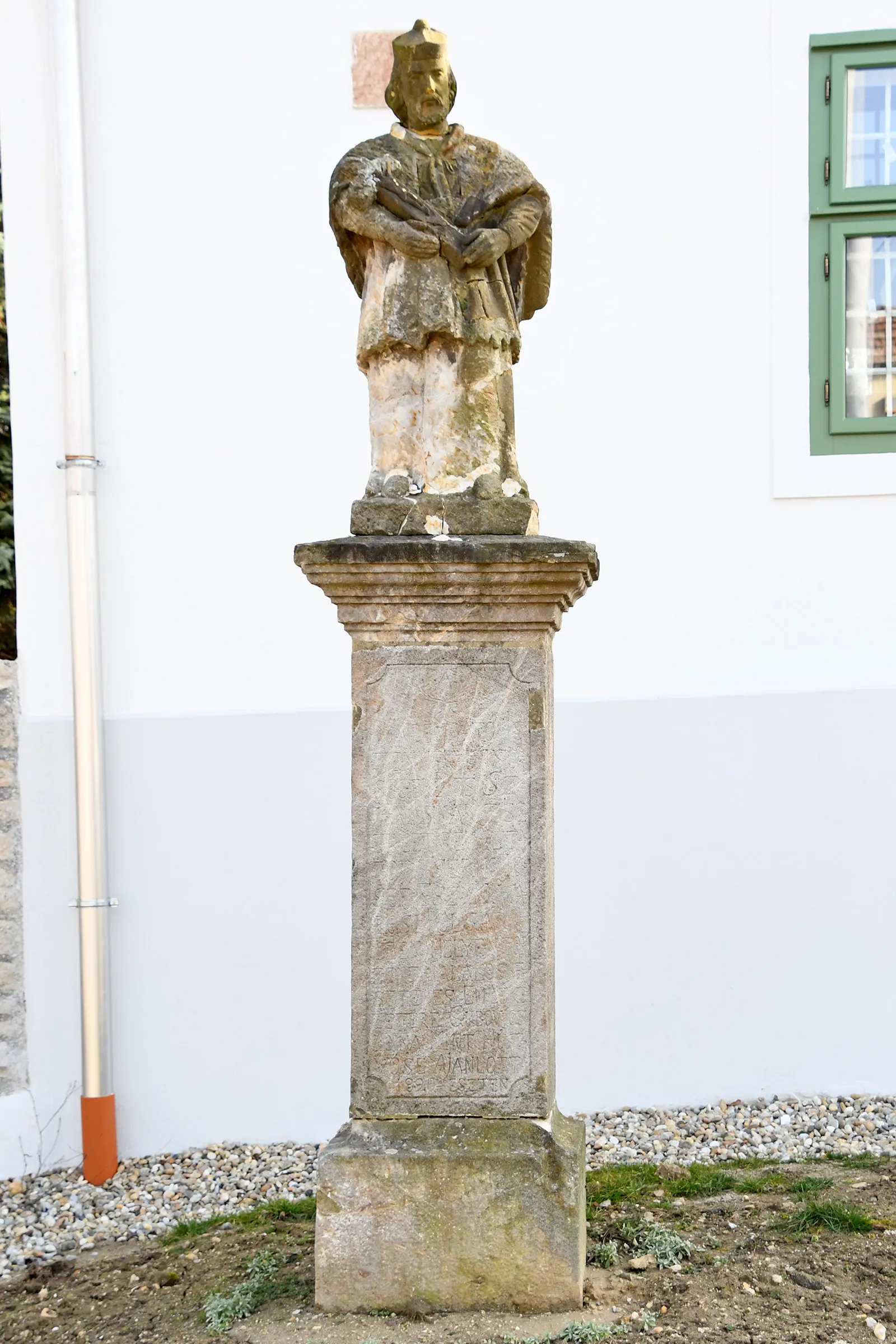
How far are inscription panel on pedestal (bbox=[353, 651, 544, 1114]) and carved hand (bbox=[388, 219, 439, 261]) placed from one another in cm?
102

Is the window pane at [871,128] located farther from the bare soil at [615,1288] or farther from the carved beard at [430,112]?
the bare soil at [615,1288]

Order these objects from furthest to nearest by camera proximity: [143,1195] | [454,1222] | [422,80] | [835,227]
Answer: [835,227]
[143,1195]
[422,80]
[454,1222]

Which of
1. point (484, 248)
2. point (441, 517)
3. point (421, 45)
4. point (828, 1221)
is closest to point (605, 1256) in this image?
point (828, 1221)

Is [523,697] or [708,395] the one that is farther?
[708,395]

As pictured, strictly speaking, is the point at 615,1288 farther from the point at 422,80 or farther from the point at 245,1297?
the point at 422,80

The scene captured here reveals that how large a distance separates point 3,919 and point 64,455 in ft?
6.12

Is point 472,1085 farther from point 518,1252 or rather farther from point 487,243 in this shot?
point 487,243

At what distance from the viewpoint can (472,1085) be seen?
346 centimetres

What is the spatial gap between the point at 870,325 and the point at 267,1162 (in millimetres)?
4140

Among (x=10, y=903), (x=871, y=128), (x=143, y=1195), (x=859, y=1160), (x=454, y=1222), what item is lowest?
(x=143, y=1195)

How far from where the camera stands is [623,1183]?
15.2 feet

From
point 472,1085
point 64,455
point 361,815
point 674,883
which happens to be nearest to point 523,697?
point 361,815

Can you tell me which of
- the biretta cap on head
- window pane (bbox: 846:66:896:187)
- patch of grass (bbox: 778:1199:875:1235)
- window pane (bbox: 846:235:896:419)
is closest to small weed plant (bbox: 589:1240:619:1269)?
patch of grass (bbox: 778:1199:875:1235)

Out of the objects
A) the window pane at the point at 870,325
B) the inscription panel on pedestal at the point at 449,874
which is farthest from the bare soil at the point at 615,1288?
the window pane at the point at 870,325
